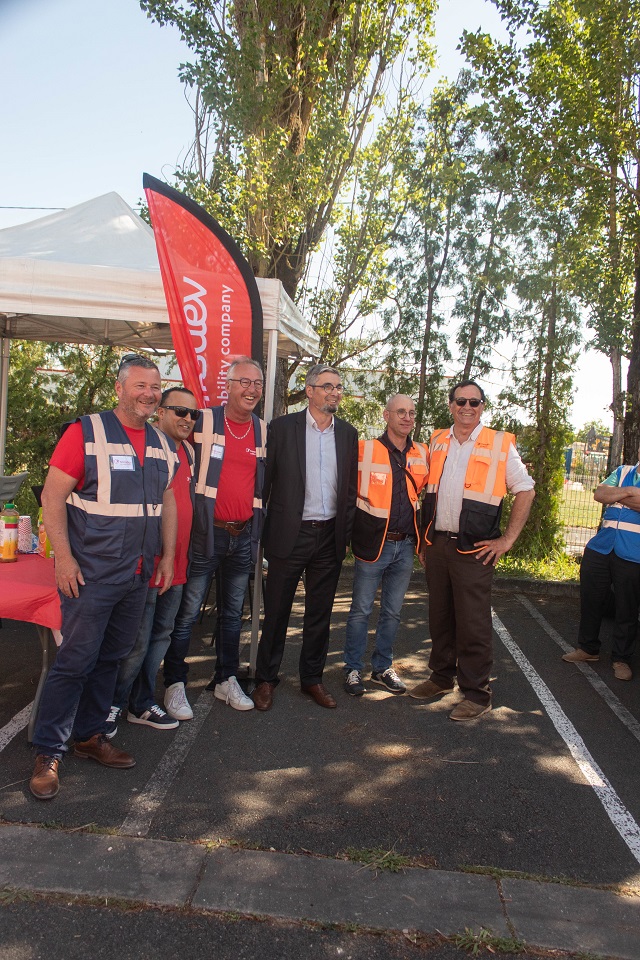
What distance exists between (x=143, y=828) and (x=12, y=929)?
665 mm

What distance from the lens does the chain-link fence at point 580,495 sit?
31.4 feet

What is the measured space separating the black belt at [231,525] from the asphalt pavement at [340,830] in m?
1.13

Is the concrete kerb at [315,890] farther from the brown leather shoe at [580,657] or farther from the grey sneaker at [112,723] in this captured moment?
the brown leather shoe at [580,657]

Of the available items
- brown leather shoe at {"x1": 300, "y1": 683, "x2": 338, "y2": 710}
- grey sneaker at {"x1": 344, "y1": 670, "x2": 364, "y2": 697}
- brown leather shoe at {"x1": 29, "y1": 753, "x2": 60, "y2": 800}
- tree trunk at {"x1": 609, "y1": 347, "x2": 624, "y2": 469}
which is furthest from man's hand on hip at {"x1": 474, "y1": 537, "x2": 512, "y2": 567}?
tree trunk at {"x1": 609, "y1": 347, "x2": 624, "y2": 469}

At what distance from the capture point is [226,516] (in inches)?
156

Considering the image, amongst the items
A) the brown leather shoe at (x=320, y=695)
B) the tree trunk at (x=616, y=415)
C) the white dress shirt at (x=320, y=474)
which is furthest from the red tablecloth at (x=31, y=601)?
the tree trunk at (x=616, y=415)

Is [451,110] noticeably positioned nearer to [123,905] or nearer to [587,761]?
[587,761]

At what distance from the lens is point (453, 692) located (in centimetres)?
467

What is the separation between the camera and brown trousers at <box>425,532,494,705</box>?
4.23m

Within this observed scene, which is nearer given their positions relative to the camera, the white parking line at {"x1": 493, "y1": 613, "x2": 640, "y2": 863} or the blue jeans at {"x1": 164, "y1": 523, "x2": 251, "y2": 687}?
the white parking line at {"x1": 493, "y1": 613, "x2": 640, "y2": 863}

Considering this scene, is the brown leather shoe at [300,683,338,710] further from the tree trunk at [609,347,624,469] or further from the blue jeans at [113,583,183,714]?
the tree trunk at [609,347,624,469]

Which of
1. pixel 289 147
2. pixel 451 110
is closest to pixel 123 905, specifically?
pixel 289 147

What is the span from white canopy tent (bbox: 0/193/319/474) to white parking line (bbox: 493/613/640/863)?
2.79 meters

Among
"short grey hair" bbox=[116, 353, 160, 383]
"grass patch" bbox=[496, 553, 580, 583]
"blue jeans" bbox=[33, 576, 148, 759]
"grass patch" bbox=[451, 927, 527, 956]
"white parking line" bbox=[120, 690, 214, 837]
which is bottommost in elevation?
"grass patch" bbox=[451, 927, 527, 956]
